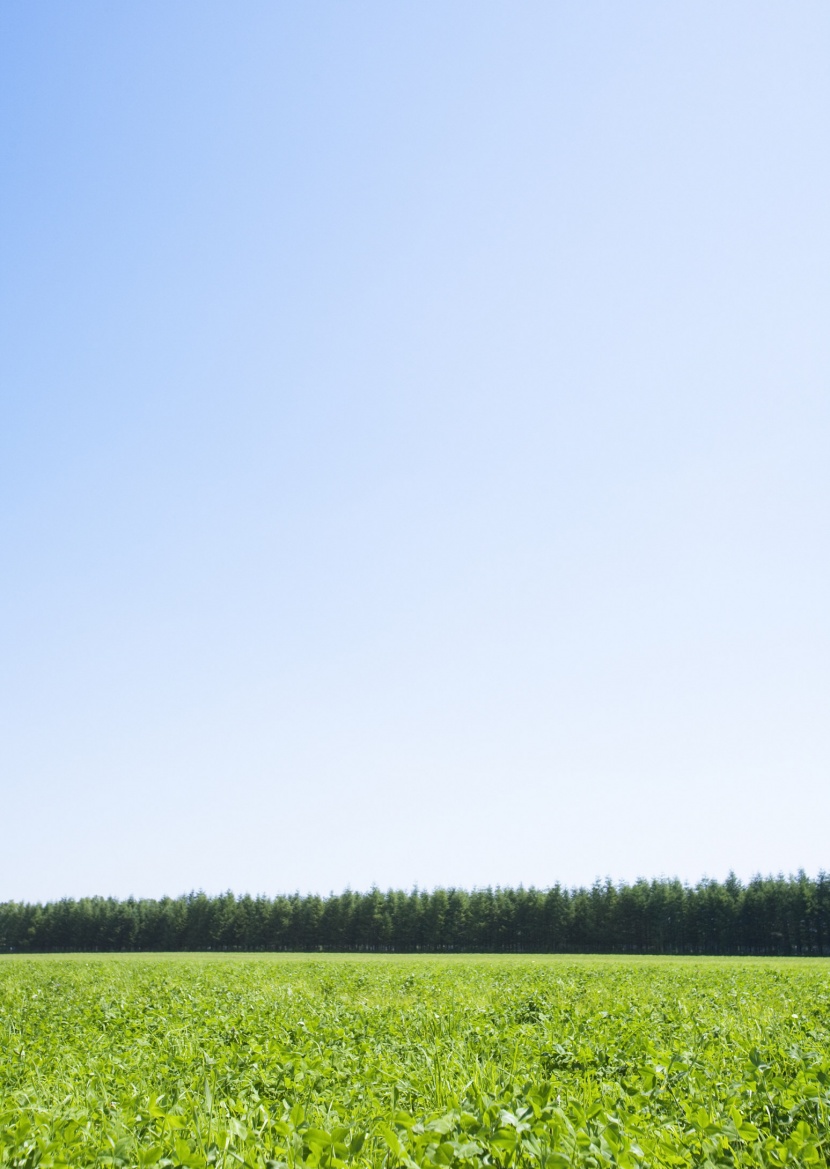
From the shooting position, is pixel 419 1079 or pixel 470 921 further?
pixel 470 921

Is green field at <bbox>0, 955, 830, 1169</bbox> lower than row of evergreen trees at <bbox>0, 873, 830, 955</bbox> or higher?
higher

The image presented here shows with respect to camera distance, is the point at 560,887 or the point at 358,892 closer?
the point at 560,887

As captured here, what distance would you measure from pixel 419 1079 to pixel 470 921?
11371cm

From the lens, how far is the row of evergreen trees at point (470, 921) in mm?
99375

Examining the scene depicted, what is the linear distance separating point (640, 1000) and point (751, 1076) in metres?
7.63

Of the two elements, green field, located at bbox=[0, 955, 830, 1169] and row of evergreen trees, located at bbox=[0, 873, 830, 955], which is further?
row of evergreen trees, located at bbox=[0, 873, 830, 955]

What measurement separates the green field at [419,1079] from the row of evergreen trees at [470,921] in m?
100

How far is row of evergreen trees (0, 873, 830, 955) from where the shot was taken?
9938 centimetres

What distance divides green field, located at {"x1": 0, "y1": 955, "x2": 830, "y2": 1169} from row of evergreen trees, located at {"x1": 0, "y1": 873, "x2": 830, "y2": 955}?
100136mm

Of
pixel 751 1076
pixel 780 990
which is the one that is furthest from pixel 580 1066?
pixel 780 990

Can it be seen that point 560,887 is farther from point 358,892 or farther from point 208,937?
point 208,937

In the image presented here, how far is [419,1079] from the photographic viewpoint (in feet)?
21.8

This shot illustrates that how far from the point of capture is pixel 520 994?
49.3 ft

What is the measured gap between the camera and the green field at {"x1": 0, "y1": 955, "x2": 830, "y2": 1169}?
13.6ft
